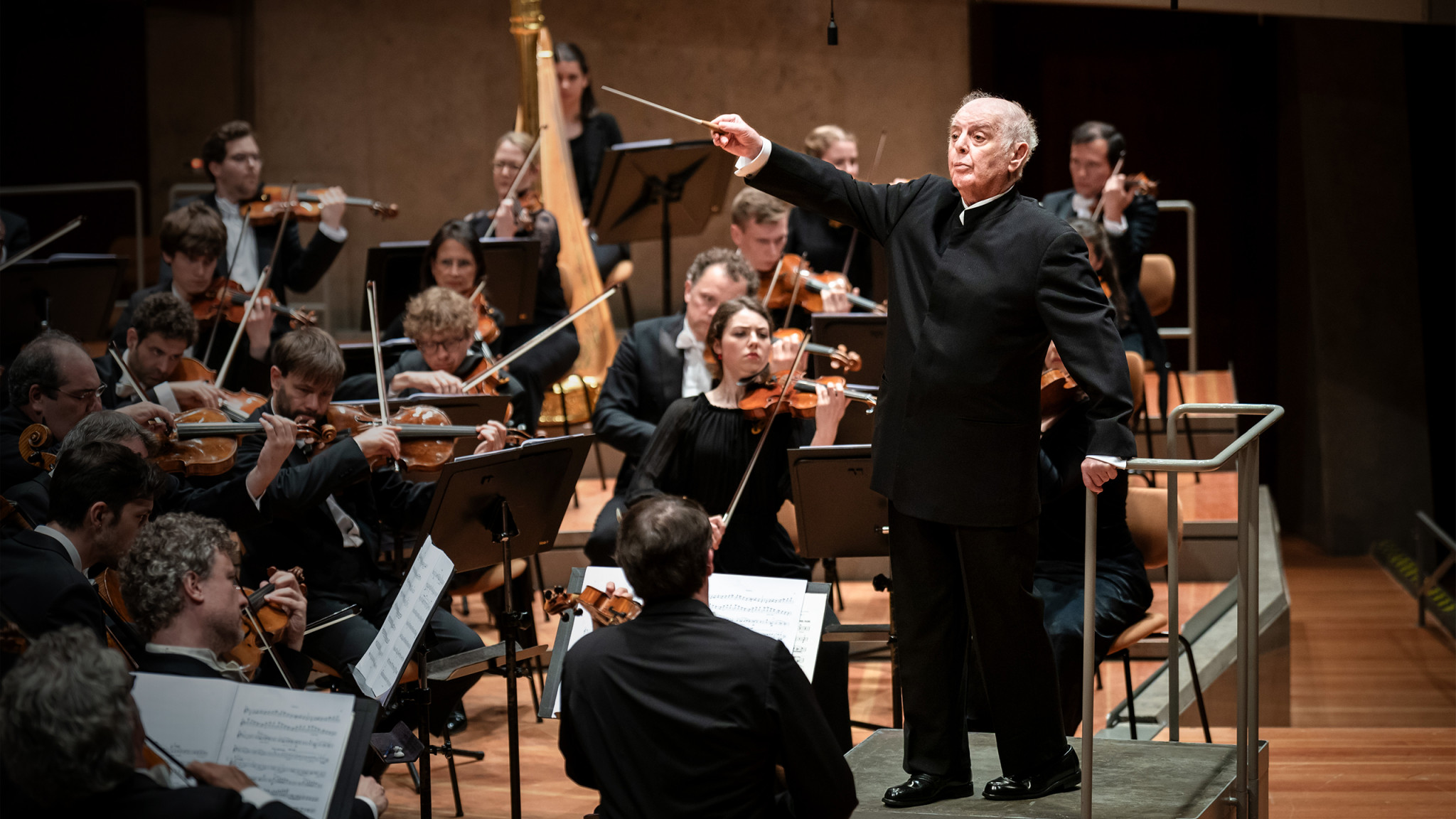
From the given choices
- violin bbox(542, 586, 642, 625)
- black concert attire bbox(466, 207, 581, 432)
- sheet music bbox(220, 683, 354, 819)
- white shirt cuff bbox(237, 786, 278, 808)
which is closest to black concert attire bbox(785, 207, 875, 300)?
black concert attire bbox(466, 207, 581, 432)

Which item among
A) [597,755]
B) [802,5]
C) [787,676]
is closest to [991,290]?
[787,676]

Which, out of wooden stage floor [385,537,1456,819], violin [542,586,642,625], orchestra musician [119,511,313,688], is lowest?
wooden stage floor [385,537,1456,819]

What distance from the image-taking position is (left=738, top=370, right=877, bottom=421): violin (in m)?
3.79

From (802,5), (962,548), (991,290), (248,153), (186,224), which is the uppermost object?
(802,5)

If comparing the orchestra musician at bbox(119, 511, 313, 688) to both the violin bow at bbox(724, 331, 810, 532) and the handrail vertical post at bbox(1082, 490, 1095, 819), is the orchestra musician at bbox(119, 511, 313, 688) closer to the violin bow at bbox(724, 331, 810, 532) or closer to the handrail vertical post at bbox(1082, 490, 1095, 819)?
the violin bow at bbox(724, 331, 810, 532)

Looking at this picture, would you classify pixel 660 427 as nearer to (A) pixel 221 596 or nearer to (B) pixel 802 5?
(A) pixel 221 596

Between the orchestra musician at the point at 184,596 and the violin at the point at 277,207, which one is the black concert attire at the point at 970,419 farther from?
the violin at the point at 277,207

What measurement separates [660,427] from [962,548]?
154 cm

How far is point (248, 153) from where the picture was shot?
5.16 meters

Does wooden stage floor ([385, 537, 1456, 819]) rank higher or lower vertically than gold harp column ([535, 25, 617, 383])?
lower

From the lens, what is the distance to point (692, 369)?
4.55m

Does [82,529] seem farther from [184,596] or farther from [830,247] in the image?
[830,247]

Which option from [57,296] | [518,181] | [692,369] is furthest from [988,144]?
[57,296]

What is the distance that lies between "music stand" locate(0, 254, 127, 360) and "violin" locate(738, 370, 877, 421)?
2.48 metres
